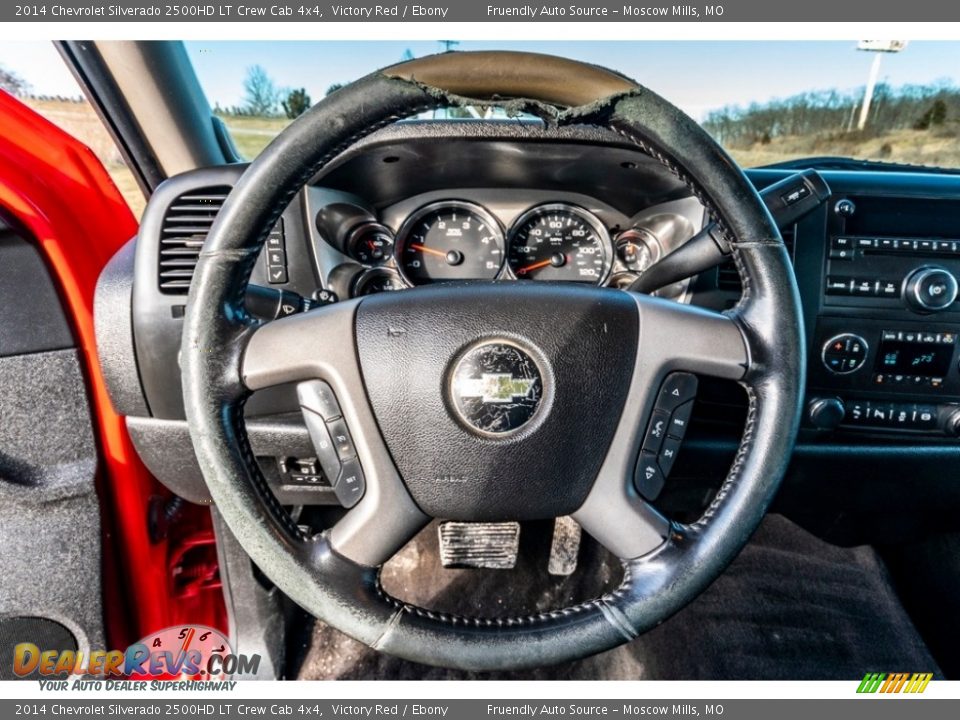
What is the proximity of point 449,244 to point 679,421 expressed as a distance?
3.00 ft

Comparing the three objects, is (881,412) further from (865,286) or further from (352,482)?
(352,482)

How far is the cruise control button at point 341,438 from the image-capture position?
934 millimetres

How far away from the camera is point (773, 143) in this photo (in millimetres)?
1564

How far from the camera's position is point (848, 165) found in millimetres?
1674

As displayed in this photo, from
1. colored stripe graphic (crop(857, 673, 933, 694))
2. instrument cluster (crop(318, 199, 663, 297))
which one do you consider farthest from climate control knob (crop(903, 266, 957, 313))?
colored stripe graphic (crop(857, 673, 933, 694))

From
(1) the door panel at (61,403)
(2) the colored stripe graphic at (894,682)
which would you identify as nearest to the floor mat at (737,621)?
(2) the colored stripe graphic at (894,682)

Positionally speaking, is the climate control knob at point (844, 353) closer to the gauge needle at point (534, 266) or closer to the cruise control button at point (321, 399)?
the gauge needle at point (534, 266)

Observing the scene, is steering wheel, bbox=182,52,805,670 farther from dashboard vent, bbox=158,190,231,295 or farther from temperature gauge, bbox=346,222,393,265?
temperature gauge, bbox=346,222,393,265

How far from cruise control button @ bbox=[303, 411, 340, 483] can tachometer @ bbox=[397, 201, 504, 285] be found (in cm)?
74

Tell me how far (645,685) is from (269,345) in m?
1.14

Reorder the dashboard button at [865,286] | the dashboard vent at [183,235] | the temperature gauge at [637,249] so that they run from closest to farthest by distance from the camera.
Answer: the dashboard vent at [183,235] → the dashboard button at [865,286] → the temperature gauge at [637,249]

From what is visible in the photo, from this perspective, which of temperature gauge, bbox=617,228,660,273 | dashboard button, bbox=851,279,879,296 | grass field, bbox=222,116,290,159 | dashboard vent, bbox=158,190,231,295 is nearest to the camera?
dashboard vent, bbox=158,190,231,295

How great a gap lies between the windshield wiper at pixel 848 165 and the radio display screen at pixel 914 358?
54cm

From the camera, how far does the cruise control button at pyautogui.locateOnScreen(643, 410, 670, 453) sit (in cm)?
94
